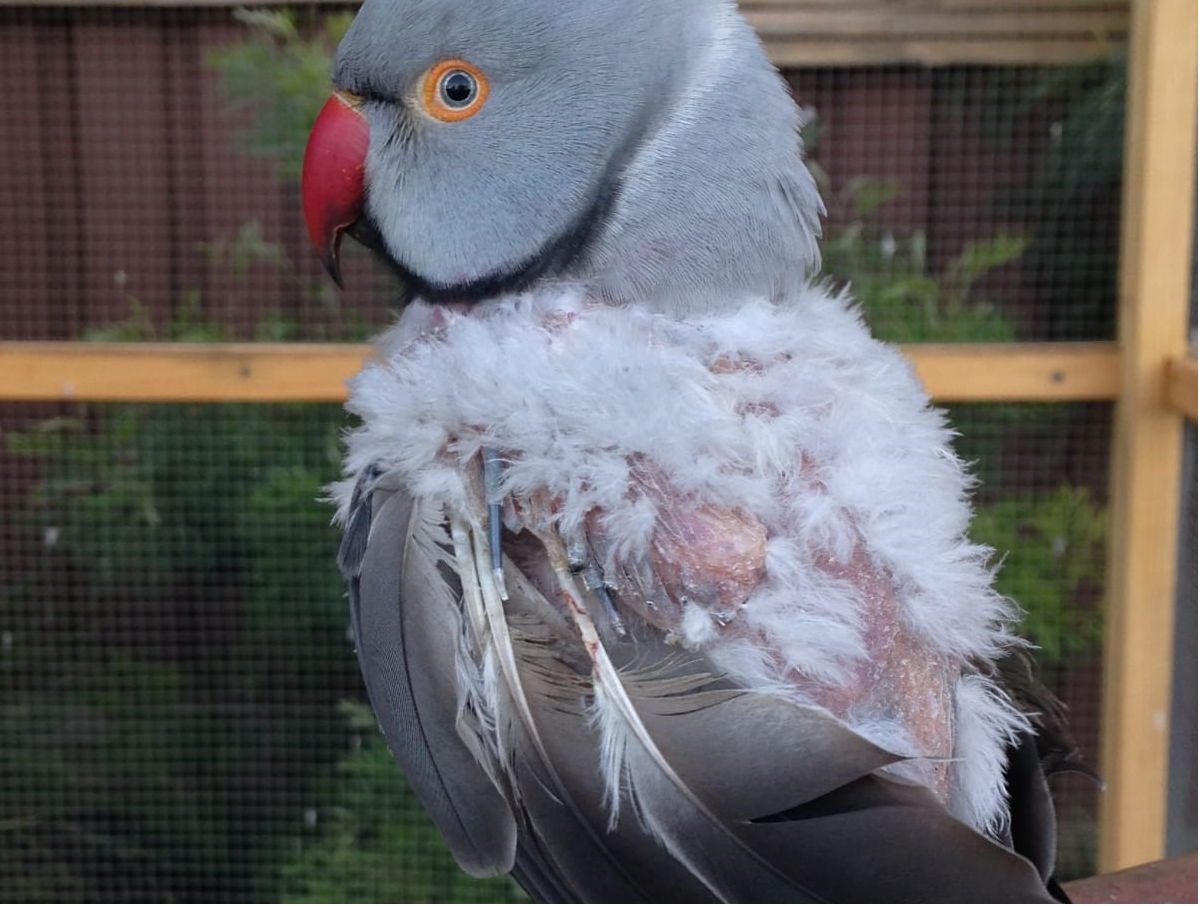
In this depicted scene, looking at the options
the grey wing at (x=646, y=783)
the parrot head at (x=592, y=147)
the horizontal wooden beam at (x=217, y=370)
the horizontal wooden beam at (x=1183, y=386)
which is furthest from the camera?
the horizontal wooden beam at (x=217, y=370)

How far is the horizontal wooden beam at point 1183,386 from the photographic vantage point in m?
1.07

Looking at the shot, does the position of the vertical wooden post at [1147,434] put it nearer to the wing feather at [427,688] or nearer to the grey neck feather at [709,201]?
the grey neck feather at [709,201]

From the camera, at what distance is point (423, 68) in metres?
0.60

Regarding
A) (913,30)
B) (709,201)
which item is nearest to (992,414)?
(913,30)

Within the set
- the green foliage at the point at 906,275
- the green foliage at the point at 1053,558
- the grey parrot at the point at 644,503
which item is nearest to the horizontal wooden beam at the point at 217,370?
the green foliage at the point at 906,275

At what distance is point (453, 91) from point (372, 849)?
1172mm

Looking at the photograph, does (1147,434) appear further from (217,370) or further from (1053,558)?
(217,370)

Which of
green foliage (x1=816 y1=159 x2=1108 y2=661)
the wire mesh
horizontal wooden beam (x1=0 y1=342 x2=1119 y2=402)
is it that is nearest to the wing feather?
horizontal wooden beam (x1=0 y1=342 x2=1119 y2=402)

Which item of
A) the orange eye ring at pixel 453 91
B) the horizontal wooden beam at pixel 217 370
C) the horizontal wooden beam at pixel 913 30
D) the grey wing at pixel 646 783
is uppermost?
the horizontal wooden beam at pixel 913 30

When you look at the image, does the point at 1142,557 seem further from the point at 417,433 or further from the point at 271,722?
the point at 271,722

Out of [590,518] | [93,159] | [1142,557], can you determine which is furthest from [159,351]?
[1142,557]

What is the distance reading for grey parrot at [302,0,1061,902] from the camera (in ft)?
1.63

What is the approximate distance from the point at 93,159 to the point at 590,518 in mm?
1197

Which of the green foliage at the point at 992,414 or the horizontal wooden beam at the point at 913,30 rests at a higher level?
the horizontal wooden beam at the point at 913,30
